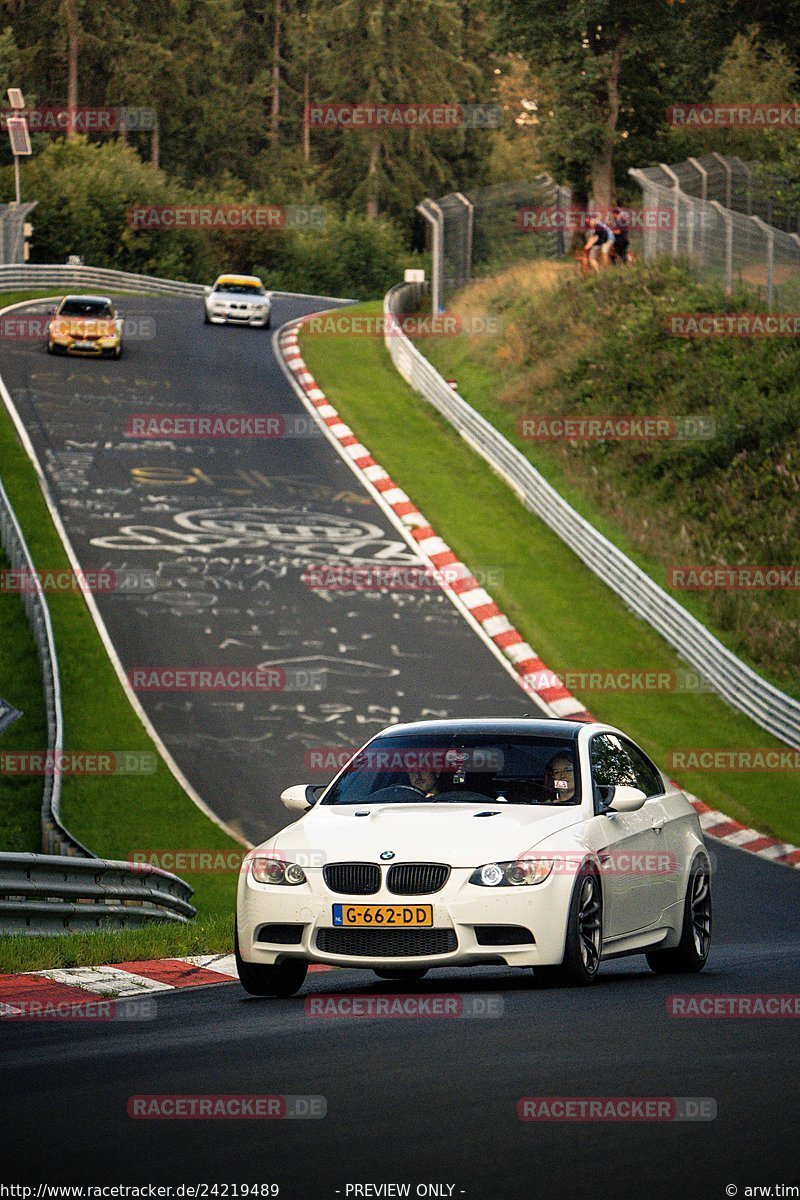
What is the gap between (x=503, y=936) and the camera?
898 cm

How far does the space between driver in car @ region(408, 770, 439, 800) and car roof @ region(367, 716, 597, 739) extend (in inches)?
12.5

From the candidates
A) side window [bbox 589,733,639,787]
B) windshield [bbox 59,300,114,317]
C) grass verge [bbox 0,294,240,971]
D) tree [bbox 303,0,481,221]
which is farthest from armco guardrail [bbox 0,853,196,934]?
tree [bbox 303,0,481,221]

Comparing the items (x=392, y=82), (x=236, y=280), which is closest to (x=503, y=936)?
(x=236, y=280)

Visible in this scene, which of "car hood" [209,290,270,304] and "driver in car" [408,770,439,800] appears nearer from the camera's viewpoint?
"driver in car" [408,770,439,800]

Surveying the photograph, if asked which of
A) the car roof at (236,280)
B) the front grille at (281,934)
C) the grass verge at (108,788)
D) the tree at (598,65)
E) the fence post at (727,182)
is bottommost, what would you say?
the grass verge at (108,788)

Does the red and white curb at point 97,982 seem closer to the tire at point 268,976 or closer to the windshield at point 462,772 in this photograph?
the tire at point 268,976

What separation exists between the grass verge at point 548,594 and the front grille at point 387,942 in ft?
38.0

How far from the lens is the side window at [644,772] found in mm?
10938

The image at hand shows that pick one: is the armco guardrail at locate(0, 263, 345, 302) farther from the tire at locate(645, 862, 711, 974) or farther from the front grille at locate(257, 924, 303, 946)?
the front grille at locate(257, 924, 303, 946)

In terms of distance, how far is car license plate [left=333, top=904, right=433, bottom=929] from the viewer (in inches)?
352

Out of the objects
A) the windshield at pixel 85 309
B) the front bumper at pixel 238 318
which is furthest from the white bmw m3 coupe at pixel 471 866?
the front bumper at pixel 238 318

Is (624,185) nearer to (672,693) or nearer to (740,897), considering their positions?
(672,693)

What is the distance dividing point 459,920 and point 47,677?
14740mm

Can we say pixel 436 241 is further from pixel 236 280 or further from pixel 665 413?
pixel 665 413
